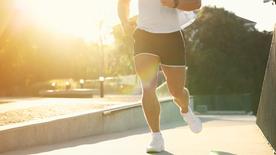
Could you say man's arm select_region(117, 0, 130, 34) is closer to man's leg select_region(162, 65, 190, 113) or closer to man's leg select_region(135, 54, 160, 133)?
man's leg select_region(135, 54, 160, 133)

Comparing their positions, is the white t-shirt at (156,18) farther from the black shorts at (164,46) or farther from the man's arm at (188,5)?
the man's arm at (188,5)

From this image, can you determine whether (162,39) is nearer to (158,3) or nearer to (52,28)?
(158,3)

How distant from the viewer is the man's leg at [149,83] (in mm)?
4859

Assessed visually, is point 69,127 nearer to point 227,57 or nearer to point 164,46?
point 164,46

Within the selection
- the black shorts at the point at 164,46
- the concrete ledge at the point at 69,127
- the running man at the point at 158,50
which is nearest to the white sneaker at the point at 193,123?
the running man at the point at 158,50

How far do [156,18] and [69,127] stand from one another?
123 inches

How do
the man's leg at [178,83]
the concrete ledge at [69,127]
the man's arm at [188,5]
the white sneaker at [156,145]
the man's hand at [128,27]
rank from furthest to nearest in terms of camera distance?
the concrete ledge at [69,127], the man's hand at [128,27], the man's leg at [178,83], the man's arm at [188,5], the white sneaker at [156,145]

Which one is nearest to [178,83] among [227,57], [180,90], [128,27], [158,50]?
[180,90]

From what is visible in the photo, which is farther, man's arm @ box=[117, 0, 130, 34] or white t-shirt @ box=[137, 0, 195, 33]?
man's arm @ box=[117, 0, 130, 34]

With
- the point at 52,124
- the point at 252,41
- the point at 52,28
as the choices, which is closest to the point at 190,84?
the point at 252,41

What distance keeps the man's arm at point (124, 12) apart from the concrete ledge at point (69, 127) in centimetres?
208

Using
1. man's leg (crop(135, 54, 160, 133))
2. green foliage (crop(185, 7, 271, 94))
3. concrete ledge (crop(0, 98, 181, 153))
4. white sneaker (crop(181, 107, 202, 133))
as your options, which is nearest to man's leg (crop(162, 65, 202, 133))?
white sneaker (crop(181, 107, 202, 133))

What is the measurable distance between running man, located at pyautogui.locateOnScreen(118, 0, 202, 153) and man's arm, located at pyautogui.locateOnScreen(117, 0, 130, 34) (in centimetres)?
19

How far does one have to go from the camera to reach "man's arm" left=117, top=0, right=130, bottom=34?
5.14 metres
